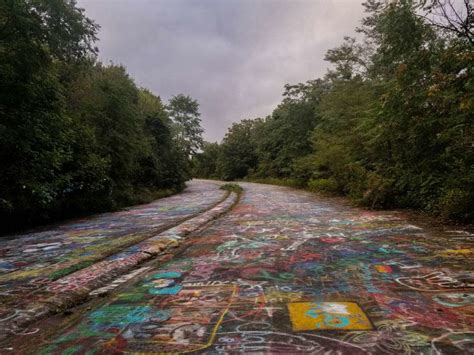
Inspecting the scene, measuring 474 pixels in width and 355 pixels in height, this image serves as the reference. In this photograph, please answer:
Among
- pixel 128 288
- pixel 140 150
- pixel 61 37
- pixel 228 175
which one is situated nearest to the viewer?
pixel 128 288

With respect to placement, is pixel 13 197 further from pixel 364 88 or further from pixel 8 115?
pixel 364 88

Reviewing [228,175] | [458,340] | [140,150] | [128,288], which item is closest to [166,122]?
[140,150]

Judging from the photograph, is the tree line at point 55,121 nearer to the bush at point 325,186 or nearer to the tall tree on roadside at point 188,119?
A: the bush at point 325,186

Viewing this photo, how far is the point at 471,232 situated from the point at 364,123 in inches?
200

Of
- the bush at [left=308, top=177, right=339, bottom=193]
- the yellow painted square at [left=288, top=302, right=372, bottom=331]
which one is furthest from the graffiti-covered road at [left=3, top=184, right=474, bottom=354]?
the bush at [left=308, top=177, right=339, bottom=193]

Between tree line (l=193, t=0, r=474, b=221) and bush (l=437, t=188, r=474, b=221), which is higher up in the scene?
tree line (l=193, t=0, r=474, b=221)

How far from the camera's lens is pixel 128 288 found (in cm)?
373

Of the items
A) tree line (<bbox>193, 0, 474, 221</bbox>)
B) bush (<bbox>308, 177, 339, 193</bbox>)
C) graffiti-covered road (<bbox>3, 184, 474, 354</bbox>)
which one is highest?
tree line (<bbox>193, 0, 474, 221</bbox>)

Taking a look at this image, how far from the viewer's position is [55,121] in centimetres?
823

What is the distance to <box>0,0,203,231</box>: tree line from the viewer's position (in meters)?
7.33

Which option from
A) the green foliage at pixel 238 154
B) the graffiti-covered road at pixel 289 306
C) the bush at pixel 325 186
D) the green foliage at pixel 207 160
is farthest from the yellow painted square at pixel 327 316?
the green foliage at pixel 207 160

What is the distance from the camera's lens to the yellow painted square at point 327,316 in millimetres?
2492

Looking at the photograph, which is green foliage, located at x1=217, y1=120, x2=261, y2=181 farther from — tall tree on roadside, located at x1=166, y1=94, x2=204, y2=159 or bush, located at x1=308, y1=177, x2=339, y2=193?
bush, located at x1=308, y1=177, x2=339, y2=193

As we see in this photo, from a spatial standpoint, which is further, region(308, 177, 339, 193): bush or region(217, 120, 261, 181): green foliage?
region(217, 120, 261, 181): green foliage
